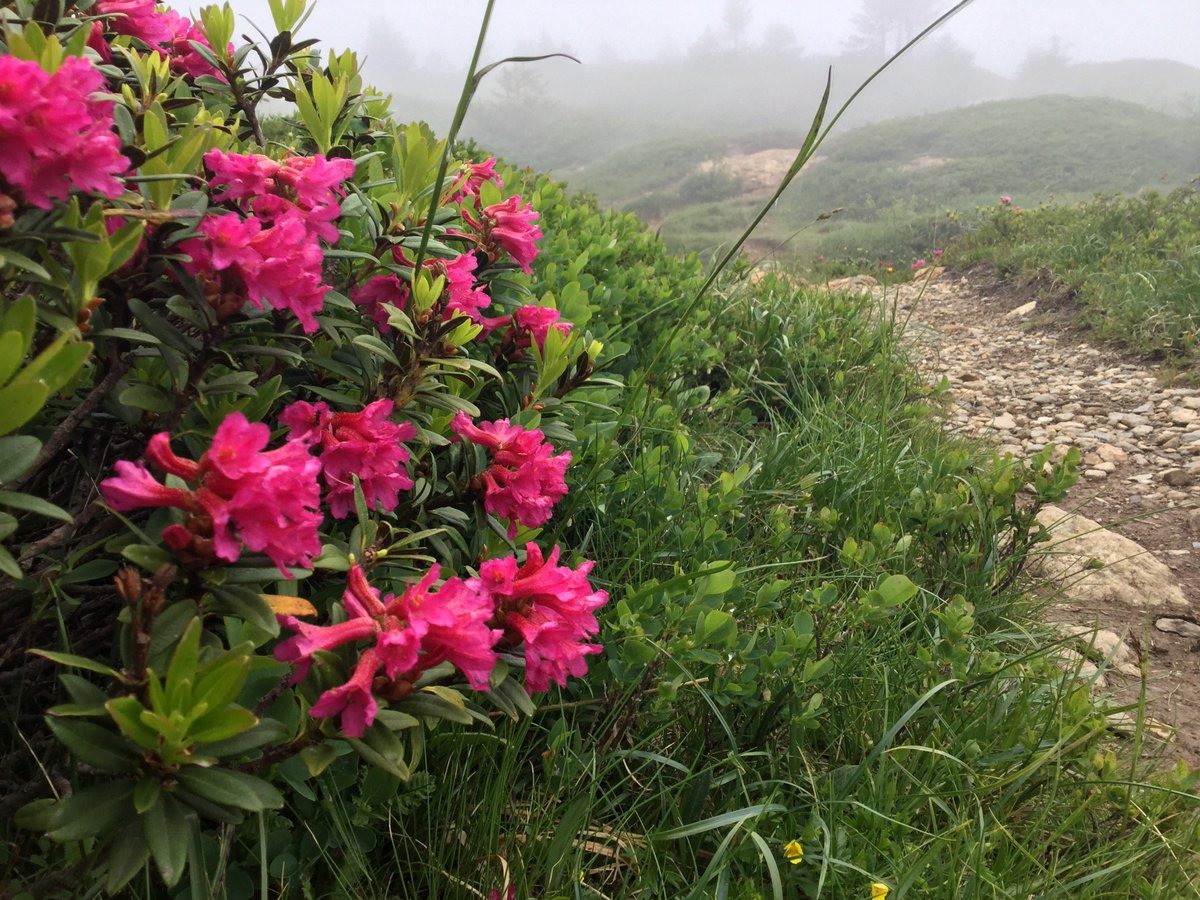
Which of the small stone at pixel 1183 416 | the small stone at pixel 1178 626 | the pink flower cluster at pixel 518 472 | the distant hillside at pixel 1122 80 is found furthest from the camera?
the distant hillside at pixel 1122 80

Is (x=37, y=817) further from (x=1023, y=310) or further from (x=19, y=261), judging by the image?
(x=1023, y=310)

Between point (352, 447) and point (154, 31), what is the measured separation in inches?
43.2

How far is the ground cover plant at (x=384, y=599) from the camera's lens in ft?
2.60

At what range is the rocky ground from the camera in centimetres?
243

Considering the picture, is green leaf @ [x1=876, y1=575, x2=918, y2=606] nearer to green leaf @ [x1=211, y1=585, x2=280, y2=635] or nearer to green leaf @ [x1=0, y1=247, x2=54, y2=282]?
green leaf @ [x1=211, y1=585, x2=280, y2=635]

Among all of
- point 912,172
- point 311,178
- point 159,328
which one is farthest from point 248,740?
point 912,172

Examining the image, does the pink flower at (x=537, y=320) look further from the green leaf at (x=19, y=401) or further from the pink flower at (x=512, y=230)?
the green leaf at (x=19, y=401)

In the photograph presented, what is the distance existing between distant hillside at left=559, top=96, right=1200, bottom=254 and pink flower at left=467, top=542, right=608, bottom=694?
12.8m

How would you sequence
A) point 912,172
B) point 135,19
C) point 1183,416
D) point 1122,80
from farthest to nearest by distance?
1. point 1122,80
2. point 912,172
3. point 1183,416
4. point 135,19

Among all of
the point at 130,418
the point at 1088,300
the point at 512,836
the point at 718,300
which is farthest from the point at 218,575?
the point at 1088,300

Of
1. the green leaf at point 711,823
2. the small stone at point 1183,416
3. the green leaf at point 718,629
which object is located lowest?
the small stone at point 1183,416

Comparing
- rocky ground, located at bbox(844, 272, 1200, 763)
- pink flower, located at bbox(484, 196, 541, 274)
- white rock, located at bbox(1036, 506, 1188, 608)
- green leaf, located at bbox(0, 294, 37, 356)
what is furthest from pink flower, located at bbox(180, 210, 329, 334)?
white rock, located at bbox(1036, 506, 1188, 608)

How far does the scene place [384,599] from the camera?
0.98m

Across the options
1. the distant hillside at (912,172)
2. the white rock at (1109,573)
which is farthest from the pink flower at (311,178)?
the distant hillside at (912,172)
